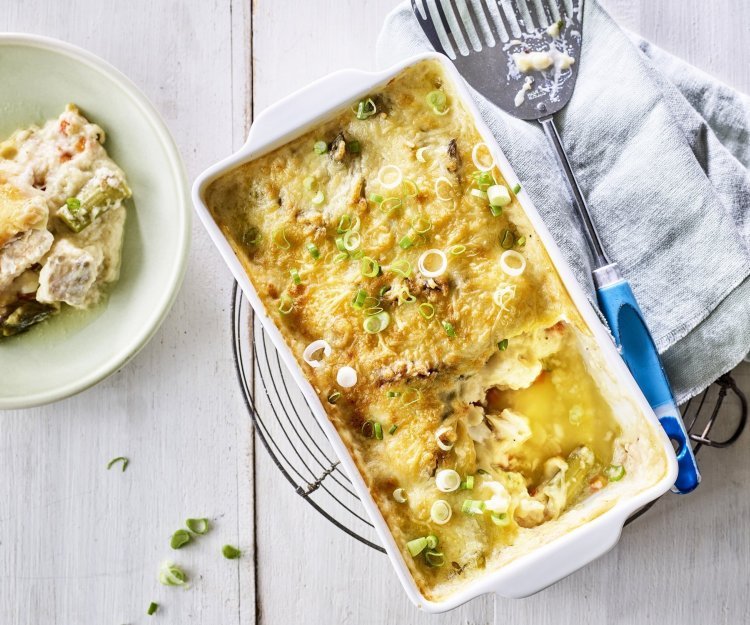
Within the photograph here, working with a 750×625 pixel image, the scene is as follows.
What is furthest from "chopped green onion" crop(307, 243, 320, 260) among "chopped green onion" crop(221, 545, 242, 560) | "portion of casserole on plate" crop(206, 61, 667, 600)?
"chopped green onion" crop(221, 545, 242, 560)

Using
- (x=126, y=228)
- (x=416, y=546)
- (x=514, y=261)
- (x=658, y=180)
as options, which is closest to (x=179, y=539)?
(x=416, y=546)

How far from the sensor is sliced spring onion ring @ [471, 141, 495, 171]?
7.07 feet

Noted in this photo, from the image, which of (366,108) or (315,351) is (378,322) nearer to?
(315,351)

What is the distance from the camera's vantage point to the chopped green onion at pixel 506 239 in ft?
7.08

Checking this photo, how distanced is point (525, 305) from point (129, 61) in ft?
5.57

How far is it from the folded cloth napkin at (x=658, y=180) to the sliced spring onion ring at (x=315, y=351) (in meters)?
0.85

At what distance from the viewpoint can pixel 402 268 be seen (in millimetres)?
2156

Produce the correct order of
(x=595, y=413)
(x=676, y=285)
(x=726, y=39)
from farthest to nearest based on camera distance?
(x=726, y=39)
(x=676, y=285)
(x=595, y=413)

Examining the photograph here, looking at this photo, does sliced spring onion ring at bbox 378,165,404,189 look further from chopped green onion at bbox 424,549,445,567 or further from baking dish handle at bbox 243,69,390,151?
chopped green onion at bbox 424,549,445,567

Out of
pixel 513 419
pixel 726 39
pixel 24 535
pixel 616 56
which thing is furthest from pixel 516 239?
pixel 24 535

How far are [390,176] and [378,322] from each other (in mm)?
439

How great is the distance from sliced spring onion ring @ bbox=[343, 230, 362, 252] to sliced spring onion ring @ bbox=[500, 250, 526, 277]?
43 centimetres

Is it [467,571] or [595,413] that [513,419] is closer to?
[595,413]

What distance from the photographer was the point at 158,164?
97.5 inches
